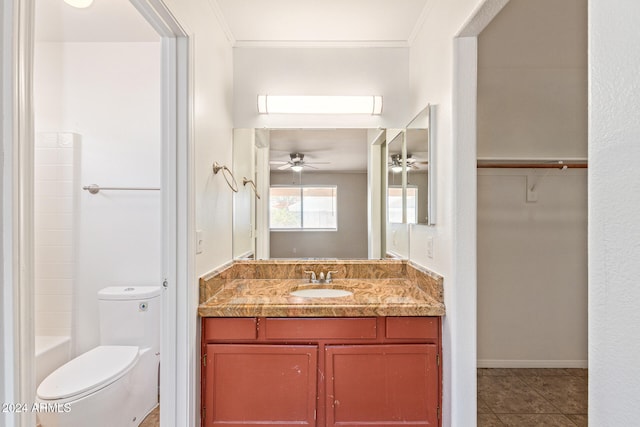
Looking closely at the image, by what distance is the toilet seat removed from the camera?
1683 millimetres

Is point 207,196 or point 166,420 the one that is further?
point 207,196

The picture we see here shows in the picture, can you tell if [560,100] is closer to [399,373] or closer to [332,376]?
[399,373]

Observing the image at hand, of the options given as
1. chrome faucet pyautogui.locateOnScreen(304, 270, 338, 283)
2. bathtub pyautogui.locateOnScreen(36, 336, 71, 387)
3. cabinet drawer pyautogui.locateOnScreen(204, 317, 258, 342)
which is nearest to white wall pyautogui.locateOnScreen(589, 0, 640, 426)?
cabinet drawer pyautogui.locateOnScreen(204, 317, 258, 342)

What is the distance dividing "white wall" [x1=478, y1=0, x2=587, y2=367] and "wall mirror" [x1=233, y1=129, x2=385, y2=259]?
99cm

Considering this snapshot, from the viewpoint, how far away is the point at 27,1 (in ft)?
2.70

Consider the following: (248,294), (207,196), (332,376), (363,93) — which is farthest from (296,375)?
(363,93)

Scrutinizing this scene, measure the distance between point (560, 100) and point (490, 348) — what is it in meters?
2.04

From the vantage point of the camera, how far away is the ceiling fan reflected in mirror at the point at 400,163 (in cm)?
201

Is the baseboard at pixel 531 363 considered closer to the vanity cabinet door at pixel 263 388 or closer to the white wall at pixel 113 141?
the vanity cabinet door at pixel 263 388

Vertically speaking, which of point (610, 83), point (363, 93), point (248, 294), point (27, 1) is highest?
point (363, 93)

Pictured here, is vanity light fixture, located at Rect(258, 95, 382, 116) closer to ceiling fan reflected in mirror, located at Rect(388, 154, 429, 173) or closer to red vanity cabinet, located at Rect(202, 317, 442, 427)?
ceiling fan reflected in mirror, located at Rect(388, 154, 429, 173)

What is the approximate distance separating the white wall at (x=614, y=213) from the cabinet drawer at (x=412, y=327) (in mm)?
1022

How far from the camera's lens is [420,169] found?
6.57 feet

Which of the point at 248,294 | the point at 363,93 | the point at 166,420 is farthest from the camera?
the point at 363,93
